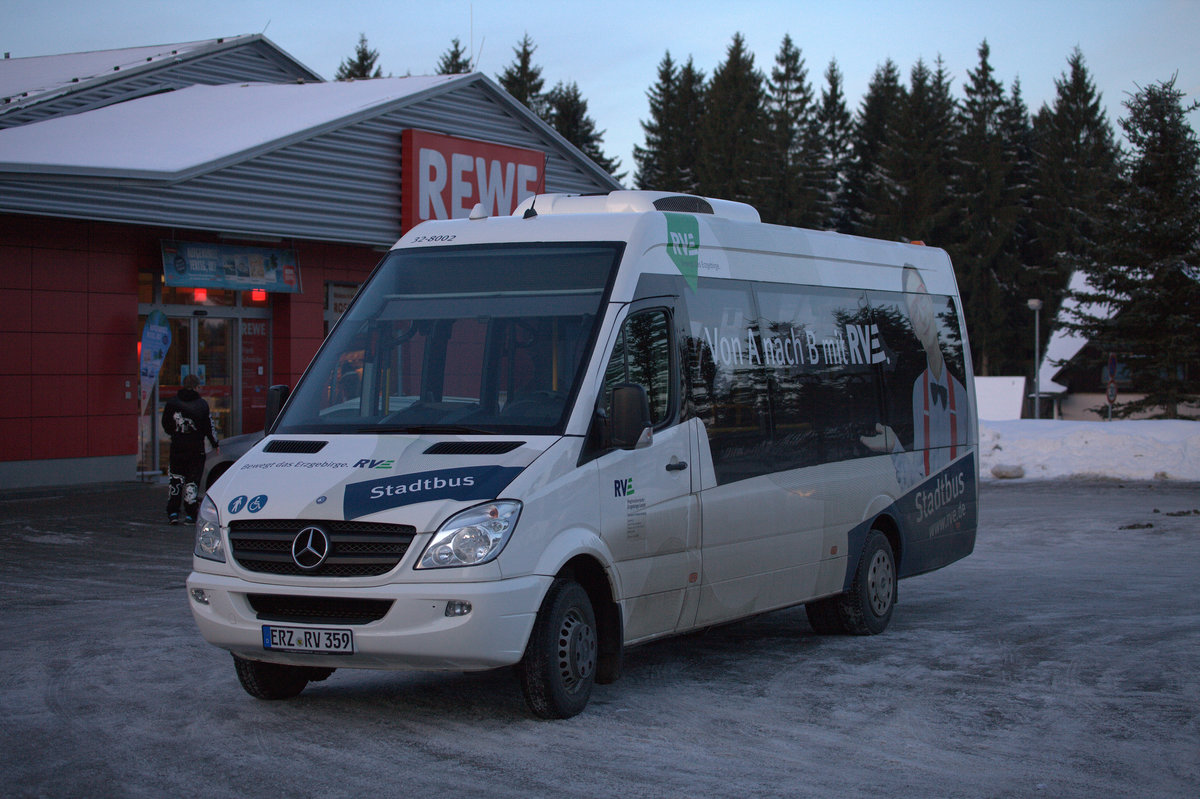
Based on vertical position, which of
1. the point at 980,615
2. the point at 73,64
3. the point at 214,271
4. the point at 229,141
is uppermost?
the point at 73,64

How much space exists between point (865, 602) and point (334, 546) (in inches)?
179

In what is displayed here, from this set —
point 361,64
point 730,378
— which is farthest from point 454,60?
point 730,378

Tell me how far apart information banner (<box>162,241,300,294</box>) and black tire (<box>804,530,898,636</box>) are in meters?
15.0

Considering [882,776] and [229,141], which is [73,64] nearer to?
[229,141]

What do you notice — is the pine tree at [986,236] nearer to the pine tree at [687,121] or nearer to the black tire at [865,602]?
the pine tree at [687,121]

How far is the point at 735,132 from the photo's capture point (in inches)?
2995

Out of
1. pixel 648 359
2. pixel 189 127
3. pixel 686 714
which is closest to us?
pixel 686 714

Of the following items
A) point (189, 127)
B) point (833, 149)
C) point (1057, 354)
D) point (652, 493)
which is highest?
point (833, 149)

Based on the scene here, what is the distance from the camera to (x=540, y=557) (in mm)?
6680

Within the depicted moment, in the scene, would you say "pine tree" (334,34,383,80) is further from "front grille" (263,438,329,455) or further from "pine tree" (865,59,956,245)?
"front grille" (263,438,329,455)

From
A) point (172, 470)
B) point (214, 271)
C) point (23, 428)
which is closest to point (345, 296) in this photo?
point (214, 271)

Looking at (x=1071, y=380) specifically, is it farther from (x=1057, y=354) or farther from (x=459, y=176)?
(x=459, y=176)

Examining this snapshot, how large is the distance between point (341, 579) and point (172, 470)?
36.9ft

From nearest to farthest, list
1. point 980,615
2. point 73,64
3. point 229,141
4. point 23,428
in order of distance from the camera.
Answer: point 980,615 < point 23,428 < point 229,141 < point 73,64
